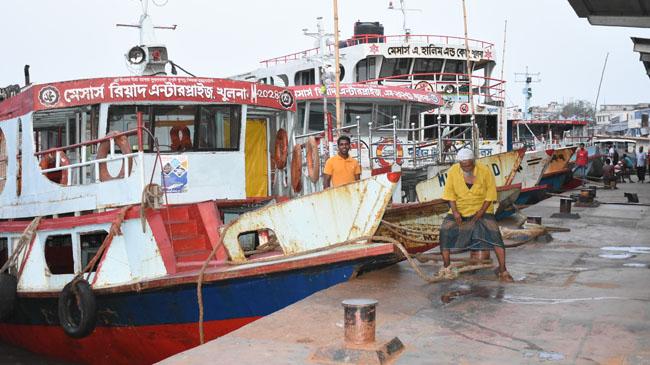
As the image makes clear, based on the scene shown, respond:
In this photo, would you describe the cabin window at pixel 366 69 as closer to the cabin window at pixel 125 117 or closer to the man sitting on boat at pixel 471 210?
the cabin window at pixel 125 117

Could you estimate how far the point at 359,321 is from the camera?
16.6 ft

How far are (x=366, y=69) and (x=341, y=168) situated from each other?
47.0ft

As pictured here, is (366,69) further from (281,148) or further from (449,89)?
(281,148)

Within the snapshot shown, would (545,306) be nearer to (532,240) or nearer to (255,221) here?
(255,221)

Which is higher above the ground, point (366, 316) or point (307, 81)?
point (307, 81)

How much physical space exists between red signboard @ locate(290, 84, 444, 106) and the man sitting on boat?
8949 millimetres

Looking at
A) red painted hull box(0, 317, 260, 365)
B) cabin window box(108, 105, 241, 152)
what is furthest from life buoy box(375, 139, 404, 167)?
red painted hull box(0, 317, 260, 365)

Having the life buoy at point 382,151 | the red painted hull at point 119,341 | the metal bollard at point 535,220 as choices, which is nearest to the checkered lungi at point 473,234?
the red painted hull at point 119,341

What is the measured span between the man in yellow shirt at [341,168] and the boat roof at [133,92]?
1485mm

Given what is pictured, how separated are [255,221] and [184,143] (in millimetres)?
2191

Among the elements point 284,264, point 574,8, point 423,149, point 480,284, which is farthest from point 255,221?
point 423,149

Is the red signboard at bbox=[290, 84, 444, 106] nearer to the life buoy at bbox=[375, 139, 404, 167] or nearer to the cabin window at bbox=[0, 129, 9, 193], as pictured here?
the life buoy at bbox=[375, 139, 404, 167]

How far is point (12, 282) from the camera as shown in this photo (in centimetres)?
952

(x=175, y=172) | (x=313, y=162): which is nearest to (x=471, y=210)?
(x=313, y=162)
